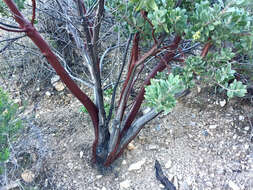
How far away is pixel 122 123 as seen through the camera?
6.36 ft

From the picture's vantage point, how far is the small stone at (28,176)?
6.45 ft

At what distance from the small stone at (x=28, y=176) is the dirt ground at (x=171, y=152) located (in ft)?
0.03

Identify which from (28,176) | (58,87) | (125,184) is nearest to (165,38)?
(125,184)

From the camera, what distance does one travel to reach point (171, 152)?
6.96ft

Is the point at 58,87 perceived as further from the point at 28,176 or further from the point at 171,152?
the point at 171,152

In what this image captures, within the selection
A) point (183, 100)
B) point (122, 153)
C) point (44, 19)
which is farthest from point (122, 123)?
Answer: point (44, 19)

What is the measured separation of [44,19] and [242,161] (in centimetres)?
226

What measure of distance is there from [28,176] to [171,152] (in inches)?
46.4

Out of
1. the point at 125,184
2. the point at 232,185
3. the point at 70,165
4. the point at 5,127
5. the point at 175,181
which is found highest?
the point at 5,127

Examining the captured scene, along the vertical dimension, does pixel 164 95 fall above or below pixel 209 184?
above

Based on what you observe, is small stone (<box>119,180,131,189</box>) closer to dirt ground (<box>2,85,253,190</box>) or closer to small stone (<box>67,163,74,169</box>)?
dirt ground (<box>2,85,253,190</box>)

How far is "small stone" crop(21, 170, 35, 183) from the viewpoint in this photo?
196 centimetres

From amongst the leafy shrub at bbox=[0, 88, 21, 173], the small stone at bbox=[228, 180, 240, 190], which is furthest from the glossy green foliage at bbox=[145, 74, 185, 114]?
the small stone at bbox=[228, 180, 240, 190]

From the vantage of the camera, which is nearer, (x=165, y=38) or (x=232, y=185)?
(x=165, y=38)
